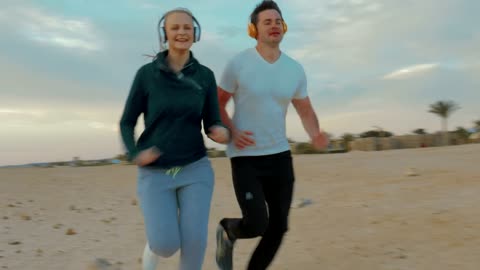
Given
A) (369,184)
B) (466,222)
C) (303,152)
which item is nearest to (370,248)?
(466,222)

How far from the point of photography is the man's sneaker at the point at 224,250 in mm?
5038

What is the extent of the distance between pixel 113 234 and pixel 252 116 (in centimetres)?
479

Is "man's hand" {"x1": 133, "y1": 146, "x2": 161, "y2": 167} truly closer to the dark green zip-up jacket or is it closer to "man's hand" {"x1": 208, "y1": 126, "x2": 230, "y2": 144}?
the dark green zip-up jacket

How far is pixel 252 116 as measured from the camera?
447 cm

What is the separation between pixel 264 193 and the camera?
15.4 ft

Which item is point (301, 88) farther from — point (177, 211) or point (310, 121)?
point (177, 211)

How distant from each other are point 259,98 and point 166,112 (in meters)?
0.97

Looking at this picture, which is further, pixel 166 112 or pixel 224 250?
pixel 224 250

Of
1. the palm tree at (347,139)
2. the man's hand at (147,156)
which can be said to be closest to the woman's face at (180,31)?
the man's hand at (147,156)

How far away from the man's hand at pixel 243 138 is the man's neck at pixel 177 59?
798mm

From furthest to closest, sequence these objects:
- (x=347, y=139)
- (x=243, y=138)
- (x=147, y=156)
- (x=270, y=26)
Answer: (x=347, y=139) < (x=270, y=26) < (x=243, y=138) < (x=147, y=156)

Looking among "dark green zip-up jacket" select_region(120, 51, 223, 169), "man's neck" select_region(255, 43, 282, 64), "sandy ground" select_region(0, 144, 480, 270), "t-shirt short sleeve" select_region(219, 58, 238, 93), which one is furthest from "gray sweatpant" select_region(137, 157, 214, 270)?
"sandy ground" select_region(0, 144, 480, 270)

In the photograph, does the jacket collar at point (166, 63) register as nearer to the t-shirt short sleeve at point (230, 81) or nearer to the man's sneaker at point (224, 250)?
the t-shirt short sleeve at point (230, 81)

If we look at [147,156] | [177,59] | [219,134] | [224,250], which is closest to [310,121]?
[224,250]
